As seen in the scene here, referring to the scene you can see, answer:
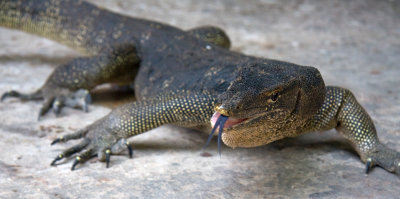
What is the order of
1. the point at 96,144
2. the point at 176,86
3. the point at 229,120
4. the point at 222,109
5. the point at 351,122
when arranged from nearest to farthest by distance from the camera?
1. the point at 222,109
2. the point at 229,120
3. the point at 351,122
4. the point at 96,144
5. the point at 176,86

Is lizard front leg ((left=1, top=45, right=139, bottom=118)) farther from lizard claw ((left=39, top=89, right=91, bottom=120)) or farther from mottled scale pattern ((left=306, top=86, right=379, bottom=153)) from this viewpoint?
mottled scale pattern ((left=306, top=86, right=379, bottom=153))

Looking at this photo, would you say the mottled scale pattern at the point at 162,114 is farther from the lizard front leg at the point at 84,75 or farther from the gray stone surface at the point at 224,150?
the lizard front leg at the point at 84,75

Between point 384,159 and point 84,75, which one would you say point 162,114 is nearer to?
point 84,75

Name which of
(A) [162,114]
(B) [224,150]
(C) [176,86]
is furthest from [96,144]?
(B) [224,150]

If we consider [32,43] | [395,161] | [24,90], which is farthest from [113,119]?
[32,43]

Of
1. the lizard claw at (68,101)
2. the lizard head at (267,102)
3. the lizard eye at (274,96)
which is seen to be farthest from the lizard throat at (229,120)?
the lizard claw at (68,101)

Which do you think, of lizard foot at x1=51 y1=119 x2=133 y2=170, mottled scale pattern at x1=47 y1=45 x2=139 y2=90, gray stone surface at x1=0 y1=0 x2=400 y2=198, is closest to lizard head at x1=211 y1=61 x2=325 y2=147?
gray stone surface at x1=0 y1=0 x2=400 y2=198

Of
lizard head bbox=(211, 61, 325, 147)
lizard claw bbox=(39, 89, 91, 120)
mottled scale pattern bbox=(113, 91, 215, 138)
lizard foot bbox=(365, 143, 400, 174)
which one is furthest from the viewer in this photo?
lizard claw bbox=(39, 89, 91, 120)
